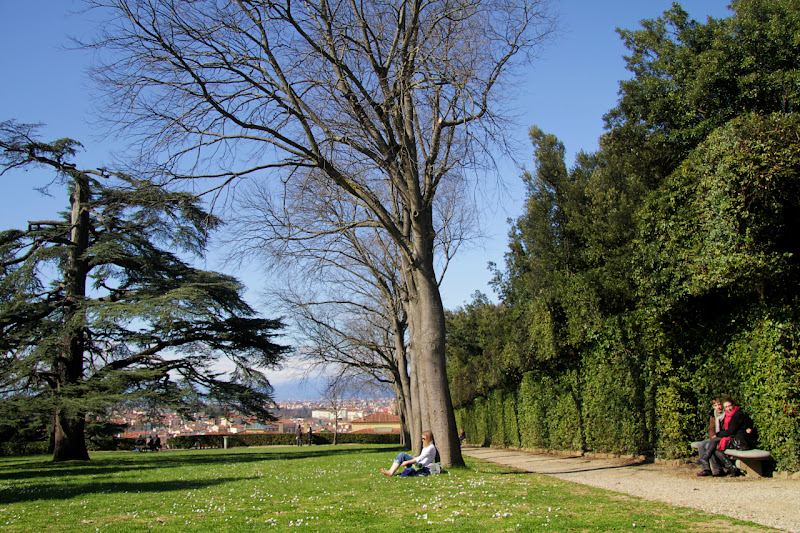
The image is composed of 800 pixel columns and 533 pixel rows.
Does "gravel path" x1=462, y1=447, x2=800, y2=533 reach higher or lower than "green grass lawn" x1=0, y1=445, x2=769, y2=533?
lower

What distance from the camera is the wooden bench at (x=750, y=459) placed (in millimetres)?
8532

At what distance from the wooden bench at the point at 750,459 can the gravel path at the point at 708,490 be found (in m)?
0.19

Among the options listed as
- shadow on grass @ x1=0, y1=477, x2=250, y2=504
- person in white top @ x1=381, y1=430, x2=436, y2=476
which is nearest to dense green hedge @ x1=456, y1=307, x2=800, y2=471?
person in white top @ x1=381, y1=430, x2=436, y2=476

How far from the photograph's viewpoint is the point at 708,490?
799 cm

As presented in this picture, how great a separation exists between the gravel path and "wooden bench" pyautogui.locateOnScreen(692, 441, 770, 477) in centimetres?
19

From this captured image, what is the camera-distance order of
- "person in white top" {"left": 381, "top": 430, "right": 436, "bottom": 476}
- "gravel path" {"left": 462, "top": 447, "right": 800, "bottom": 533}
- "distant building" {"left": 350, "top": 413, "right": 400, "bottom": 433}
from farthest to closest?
"distant building" {"left": 350, "top": 413, "right": 400, "bottom": 433} → "person in white top" {"left": 381, "top": 430, "right": 436, "bottom": 476} → "gravel path" {"left": 462, "top": 447, "right": 800, "bottom": 533}

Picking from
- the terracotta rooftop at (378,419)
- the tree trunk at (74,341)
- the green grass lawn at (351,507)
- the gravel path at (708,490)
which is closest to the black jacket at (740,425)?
the gravel path at (708,490)

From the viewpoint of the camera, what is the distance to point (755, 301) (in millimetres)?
9109

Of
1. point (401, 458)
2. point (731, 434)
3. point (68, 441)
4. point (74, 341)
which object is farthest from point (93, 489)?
point (74, 341)

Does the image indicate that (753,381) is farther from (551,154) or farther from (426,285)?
(551,154)

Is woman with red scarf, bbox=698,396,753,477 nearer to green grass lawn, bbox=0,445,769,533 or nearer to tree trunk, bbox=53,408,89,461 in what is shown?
green grass lawn, bbox=0,445,769,533

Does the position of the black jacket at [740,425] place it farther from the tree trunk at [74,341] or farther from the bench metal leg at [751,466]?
the tree trunk at [74,341]

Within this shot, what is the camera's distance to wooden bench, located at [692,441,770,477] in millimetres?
8532

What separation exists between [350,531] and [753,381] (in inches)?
289
